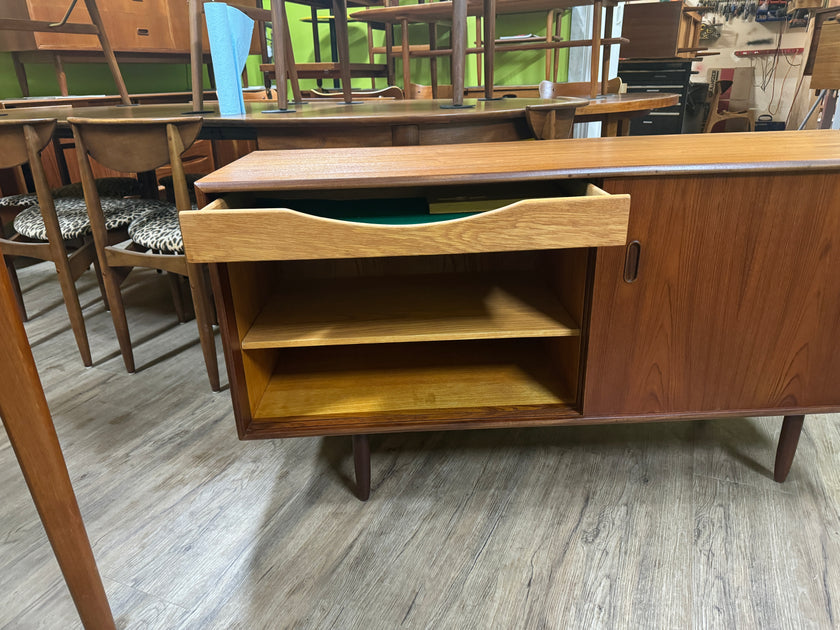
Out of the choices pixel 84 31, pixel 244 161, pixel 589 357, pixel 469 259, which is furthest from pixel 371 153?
pixel 84 31

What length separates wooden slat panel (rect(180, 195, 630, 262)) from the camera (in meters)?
0.77

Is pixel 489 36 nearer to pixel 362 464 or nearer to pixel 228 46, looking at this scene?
pixel 228 46

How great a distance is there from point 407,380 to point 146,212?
1.14m

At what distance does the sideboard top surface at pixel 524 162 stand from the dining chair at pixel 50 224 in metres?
0.84

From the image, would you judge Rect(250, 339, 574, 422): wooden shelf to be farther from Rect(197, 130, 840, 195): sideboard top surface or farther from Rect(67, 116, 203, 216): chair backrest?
Rect(67, 116, 203, 216): chair backrest

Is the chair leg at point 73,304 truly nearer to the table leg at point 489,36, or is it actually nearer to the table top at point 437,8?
the table leg at point 489,36

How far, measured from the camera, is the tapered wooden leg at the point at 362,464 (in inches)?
42.8

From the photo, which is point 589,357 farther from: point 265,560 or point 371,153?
point 265,560

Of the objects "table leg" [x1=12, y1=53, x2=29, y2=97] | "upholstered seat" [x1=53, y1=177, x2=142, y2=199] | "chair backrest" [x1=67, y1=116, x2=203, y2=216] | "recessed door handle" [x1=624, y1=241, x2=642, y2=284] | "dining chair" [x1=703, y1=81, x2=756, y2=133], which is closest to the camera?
"recessed door handle" [x1=624, y1=241, x2=642, y2=284]

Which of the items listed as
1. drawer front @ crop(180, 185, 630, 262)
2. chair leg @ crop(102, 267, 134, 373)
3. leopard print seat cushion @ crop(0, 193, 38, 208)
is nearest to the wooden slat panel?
drawer front @ crop(180, 185, 630, 262)

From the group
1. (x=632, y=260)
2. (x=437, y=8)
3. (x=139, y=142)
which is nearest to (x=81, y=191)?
(x=139, y=142)

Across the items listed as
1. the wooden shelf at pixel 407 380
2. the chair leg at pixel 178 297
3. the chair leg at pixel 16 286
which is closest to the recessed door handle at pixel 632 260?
the wooden shelf at pixel 407 380

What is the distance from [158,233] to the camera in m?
1.60

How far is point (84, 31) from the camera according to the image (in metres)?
2.53
